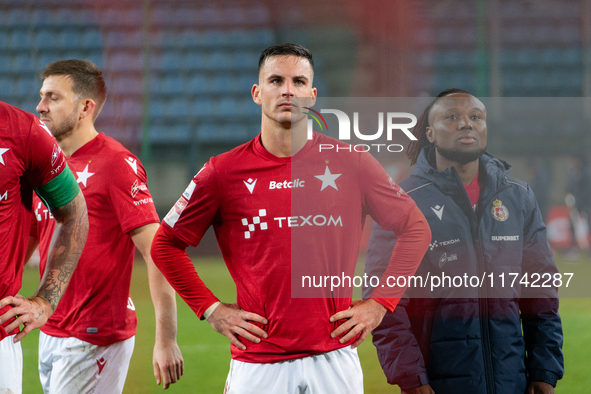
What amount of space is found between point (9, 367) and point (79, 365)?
587 mm

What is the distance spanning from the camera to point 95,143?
2529 millimetres

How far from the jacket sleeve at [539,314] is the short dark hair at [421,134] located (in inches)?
17.8

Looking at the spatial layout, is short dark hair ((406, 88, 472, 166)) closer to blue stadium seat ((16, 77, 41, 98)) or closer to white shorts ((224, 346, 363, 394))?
white shorts ((224, 346, 363, 394))

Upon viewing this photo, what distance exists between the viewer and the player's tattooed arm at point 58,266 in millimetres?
1504

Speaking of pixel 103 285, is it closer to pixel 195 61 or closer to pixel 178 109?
pixel 178 109

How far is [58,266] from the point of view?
168cm

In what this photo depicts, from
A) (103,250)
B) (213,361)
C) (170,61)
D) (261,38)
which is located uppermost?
(261,38)

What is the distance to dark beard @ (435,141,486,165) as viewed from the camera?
208cm

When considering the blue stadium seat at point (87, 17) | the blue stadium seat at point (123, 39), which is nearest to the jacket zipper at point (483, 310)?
the blue stadium seat at point (123, 39)

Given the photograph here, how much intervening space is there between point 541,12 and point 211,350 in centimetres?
1010

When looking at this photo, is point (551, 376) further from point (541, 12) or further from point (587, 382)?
point (541, 12)

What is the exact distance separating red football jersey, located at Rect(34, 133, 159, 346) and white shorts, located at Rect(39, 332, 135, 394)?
0.13ft

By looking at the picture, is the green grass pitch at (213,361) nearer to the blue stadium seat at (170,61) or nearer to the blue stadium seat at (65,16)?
the blue stadium seat at (170,61)

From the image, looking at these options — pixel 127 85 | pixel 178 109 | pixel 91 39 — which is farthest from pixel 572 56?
Result: pixel 91 39
